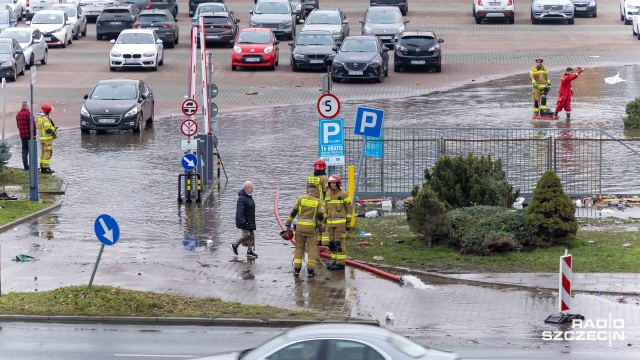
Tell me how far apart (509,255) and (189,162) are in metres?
7.61

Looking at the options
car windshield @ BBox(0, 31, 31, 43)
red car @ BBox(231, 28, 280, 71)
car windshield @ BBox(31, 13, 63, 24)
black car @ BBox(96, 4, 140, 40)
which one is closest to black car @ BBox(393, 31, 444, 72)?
red car @ BBox(231, 28, 280, 71)

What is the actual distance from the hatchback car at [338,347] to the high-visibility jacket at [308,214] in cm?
759

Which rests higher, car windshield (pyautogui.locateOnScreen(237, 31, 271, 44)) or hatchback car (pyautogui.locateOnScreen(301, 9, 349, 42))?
hatchback car (pyautogui.locateOnScreen(301, 9, 349, 42))

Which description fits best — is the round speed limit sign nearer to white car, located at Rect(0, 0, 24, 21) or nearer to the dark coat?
the dark coat

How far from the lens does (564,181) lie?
24750 millimetres

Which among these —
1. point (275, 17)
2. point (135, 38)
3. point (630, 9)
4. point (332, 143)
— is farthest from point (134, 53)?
point (630, 9)

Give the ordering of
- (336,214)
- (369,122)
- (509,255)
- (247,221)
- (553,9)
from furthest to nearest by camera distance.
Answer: (553,9) < (369,122) < (247,221) < (509,255) < (336,214)

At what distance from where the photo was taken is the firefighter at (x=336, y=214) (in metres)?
19.5

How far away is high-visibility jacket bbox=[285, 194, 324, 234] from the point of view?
62.3 ft

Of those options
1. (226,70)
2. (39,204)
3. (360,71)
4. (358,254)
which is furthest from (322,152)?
(226,70)

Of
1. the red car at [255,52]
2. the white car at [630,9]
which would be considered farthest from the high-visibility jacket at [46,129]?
the white car at [630,9]

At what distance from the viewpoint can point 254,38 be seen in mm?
45812

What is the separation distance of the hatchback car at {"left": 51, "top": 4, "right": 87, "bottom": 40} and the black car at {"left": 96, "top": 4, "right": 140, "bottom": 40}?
1032 millimetres

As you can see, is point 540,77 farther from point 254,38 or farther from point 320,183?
point 320,183
